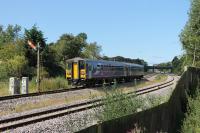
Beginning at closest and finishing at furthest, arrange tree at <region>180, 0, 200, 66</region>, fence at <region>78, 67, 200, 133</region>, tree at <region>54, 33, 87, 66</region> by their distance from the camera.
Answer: fence at <region>78, 67, 200, 133</region>, tree at <region>180, 0, 200, 66</region>, tree at <region>54, 33, 87, 66</region>

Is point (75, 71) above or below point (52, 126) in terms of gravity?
above

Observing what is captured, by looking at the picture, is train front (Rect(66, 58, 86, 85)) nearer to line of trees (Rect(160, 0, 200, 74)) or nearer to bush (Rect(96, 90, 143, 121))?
line of trees (Rect(160, 0, 200, 74))

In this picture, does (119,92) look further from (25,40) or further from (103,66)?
(25,40)

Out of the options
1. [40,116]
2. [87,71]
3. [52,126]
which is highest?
[87,71]

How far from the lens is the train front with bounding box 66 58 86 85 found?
3979 cm

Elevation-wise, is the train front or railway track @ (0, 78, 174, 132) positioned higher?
the train front

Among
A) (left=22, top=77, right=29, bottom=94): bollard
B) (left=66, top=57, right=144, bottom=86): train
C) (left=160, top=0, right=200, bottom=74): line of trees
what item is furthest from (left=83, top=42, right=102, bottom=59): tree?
(left=22, top=77, right=29, bottom=94): bollard

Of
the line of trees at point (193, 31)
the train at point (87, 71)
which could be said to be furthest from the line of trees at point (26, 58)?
the line of trees at point (193, 31)

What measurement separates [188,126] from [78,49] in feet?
305

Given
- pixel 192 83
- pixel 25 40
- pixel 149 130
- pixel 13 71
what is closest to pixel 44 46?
pixel 25 40

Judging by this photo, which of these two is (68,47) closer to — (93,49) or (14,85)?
(93,49)

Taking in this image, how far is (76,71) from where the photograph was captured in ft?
133

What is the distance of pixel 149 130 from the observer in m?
10.7

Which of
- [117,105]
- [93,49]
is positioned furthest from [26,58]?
[93,49]
